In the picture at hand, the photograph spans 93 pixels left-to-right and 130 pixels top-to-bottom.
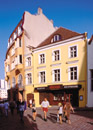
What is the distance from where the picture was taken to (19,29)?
3034cm

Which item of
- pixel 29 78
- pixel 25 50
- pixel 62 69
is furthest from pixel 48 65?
pixel 25 50

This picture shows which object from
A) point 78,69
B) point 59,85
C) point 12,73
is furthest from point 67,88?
point 12,73

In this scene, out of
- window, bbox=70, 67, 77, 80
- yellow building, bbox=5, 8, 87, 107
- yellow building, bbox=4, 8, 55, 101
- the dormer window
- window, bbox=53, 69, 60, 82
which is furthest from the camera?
yellow building, bbox=4, 8, 55, 101

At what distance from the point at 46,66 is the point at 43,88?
3408mm

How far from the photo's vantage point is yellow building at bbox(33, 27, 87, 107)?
798 inches

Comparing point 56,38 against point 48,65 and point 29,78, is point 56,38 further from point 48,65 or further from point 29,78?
point 29,78

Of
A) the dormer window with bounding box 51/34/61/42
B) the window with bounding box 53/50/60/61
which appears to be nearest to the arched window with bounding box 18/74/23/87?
the window with bounding box 53/50/60/61

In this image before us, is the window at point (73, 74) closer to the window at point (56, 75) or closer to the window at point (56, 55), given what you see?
the window at point (56, 75)

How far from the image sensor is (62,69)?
2203 cm

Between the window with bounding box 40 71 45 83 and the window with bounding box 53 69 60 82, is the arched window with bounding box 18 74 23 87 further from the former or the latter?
the window with bounding box 53 69 60 82

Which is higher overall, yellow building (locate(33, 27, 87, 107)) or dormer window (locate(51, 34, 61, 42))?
dormer window (locate(51, 34, 61, 42))

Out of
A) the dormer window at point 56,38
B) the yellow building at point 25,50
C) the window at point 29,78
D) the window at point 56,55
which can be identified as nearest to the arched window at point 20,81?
the yellow building at point 25,50

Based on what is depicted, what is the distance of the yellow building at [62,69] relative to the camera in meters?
20.3

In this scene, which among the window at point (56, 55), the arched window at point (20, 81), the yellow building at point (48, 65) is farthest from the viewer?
the arched window at point (20, 81)
